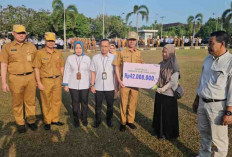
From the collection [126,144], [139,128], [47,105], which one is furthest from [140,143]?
[47,105]

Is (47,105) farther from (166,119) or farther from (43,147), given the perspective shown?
(166,119)

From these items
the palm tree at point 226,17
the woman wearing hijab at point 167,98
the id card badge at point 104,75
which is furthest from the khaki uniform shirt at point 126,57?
the palm tree at point 226,17

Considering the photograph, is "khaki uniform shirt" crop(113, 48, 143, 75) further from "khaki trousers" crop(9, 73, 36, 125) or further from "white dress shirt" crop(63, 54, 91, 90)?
"khaki trousers" crop(9, 73, 36, 125)

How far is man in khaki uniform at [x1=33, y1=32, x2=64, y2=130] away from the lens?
13.1ft

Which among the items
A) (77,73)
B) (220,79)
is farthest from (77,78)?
(220,79)

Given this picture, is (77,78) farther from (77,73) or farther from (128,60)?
(128,60)

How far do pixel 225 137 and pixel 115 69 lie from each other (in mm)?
2363

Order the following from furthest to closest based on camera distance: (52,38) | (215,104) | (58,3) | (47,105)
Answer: (58,3) → (47,105) → (52,38) → (215,104)

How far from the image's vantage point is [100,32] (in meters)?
54.1

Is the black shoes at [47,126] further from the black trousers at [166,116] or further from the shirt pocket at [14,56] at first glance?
the black trousers at [166,116]

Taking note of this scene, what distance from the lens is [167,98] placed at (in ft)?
12.2

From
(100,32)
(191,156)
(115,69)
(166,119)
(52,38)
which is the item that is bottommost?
(191,156)

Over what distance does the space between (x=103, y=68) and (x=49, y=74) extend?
3.87 ft

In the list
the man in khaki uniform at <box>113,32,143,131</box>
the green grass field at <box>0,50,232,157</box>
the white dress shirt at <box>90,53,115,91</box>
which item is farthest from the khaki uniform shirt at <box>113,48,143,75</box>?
the green grass field at <box>0,50,232,157</box>
